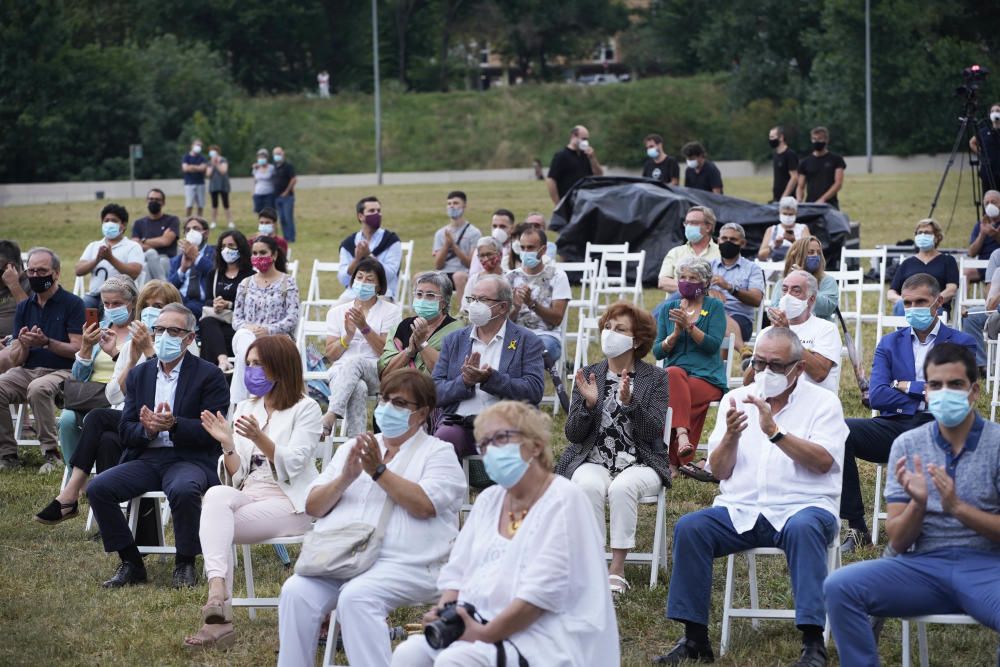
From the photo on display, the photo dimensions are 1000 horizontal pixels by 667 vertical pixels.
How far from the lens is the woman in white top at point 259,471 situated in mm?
6027

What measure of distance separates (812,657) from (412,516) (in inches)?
65.3

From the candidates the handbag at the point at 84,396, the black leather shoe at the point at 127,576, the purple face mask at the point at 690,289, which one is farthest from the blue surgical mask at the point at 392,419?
the handbag at the point at 84,396

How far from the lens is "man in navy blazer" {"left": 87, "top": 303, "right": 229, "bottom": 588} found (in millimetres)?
6824

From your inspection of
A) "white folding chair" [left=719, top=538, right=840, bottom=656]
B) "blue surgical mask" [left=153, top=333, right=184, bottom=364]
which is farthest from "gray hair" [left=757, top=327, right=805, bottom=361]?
"blue surgical mask" [left=153, top=333, right=184, bottom=364]

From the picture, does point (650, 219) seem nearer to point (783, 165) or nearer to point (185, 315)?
point (783, 165)

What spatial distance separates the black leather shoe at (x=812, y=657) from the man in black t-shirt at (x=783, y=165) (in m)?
12.9

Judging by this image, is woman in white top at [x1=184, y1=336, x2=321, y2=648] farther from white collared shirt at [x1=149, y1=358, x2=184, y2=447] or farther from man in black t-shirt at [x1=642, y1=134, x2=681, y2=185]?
man in black t-shirt at [x1=642, y1=134, x2=681, y2=185]

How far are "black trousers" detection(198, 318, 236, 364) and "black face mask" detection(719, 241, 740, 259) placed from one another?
355cm

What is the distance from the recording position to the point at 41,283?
30.2 feet

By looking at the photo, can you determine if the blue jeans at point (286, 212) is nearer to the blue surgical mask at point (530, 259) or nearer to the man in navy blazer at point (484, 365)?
the blue surgical mask at point (530, 259)

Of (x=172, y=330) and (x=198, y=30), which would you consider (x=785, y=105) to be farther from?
(x=172, y=330)

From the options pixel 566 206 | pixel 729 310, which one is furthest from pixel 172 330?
pixel 566 206

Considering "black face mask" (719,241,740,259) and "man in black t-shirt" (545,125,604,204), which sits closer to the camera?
"black face mask" (719,241,740,259)

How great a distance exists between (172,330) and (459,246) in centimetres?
638
